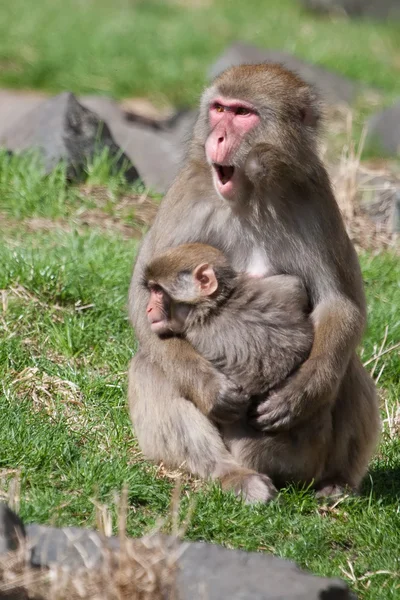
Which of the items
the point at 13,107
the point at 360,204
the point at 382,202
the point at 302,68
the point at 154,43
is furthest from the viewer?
the point at 154,43

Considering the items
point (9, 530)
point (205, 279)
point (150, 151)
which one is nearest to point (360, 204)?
point (150, 151)

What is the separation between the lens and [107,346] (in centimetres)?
680

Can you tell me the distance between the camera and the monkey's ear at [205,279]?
5.08m

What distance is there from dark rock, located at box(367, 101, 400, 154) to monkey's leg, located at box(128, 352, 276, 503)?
297 inches

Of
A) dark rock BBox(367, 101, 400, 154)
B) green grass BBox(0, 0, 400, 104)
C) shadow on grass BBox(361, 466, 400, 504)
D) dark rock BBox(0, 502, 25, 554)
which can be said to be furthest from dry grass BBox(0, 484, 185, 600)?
green grass BBox(0, 0, 400, 104)

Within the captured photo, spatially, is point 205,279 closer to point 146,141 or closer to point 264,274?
point 264,274

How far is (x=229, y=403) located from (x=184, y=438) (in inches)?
12.0

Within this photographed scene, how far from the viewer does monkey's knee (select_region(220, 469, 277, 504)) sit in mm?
5090

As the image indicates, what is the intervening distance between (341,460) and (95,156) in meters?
4.57

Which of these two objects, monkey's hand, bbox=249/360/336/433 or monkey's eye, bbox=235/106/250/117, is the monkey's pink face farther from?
monkey's hand, bbox=249/360/336/433

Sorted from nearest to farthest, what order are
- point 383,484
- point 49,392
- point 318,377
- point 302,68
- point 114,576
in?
point 114,576, point 318,377, point 383,484, point 49,392, point 302,68

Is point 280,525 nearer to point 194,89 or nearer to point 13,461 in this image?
point 13,461

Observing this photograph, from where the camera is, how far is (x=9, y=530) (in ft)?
12.6

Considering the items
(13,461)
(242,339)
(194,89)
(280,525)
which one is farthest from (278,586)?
(194,89)
